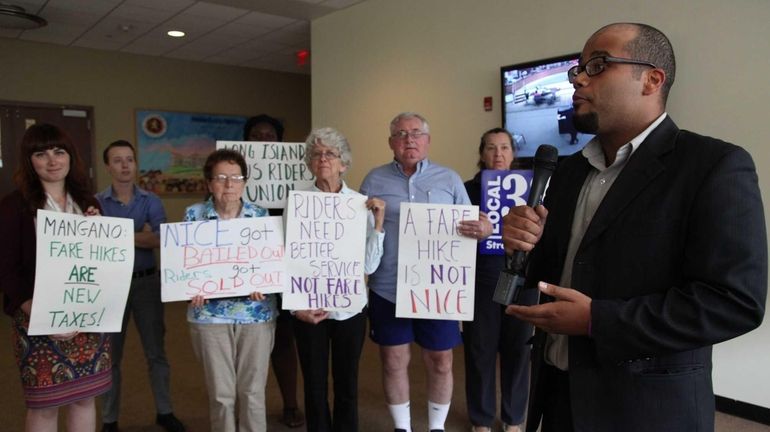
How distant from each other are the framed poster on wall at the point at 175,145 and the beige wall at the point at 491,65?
2480mm

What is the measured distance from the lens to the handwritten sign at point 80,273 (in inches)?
81.0

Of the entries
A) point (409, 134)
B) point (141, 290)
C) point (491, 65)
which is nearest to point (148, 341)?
point (141, 290)

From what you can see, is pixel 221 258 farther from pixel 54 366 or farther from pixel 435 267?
pixel 435 267

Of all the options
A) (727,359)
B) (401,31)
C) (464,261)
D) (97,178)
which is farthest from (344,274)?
(97,178)

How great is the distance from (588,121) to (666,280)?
0.37 meters

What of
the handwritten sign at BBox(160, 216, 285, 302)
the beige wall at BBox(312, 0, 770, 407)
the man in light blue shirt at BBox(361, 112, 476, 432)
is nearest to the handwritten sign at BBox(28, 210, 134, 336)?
the handwritten sign at BBox(160, 216, 285, 302)

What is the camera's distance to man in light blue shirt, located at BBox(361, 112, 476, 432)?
2.58 meters

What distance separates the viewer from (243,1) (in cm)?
532

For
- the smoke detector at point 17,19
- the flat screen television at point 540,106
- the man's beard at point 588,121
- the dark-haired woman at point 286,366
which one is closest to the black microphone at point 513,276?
the man's beard at point 588,121

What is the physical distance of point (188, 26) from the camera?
6238mm

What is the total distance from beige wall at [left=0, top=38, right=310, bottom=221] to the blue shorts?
5939 millimetres

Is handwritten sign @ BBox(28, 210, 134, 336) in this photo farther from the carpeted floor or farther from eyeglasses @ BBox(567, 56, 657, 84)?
eyeglasses @ BBox(567, 56, 657, 84)

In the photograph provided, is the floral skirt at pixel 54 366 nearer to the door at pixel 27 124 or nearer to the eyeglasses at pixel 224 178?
the eyeglasses at pixel 224 178

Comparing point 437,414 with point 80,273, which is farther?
point 437,414
